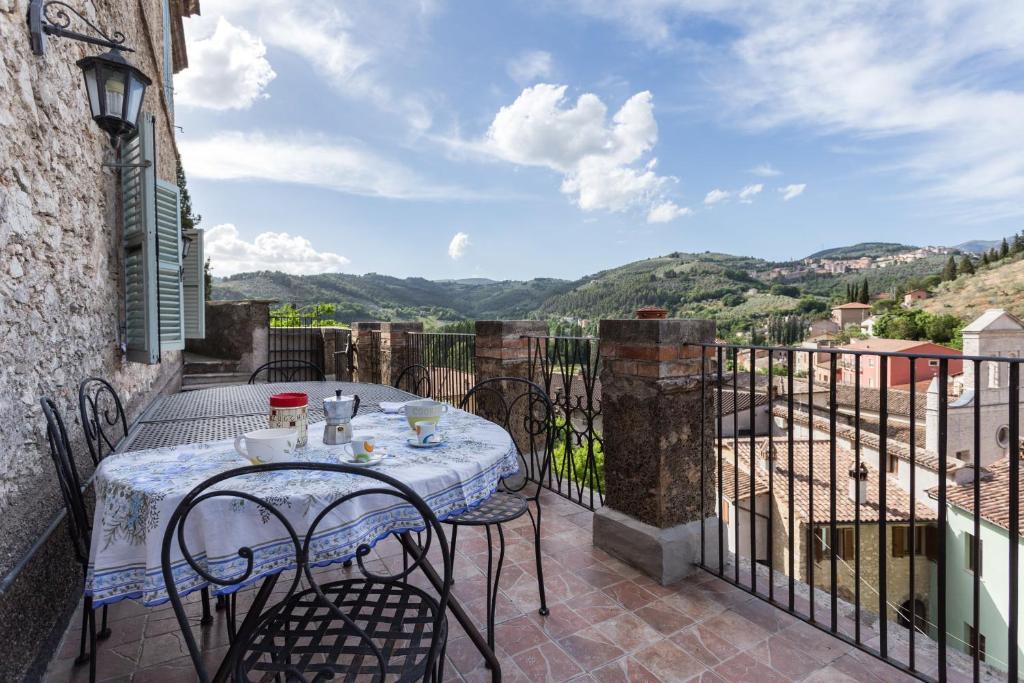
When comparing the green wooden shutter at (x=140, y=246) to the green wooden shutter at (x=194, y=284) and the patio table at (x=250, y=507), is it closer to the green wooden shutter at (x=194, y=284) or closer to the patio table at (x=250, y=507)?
the patio table at (x=250, y=507)

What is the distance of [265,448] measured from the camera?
4.22 ft

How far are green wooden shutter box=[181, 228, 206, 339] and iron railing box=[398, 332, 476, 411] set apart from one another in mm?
2052

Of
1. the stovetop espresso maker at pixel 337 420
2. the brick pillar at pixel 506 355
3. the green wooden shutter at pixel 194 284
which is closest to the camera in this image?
the stovetop espresso maker at pixel 337 420

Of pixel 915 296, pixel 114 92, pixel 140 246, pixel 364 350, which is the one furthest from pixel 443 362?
pixel 915 296

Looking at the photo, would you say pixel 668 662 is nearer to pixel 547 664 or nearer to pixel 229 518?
pixel 547 664

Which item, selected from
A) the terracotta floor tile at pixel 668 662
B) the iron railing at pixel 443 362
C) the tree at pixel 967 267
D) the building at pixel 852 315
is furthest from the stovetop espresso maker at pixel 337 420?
the tree at pixel 967 267

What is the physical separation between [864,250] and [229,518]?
92.1 metres

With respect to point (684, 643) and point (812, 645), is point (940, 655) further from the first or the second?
point (684, 643)

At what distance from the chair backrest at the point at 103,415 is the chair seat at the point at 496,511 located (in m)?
1.40

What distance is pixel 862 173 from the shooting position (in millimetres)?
86375

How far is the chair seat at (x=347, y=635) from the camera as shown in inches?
40.7

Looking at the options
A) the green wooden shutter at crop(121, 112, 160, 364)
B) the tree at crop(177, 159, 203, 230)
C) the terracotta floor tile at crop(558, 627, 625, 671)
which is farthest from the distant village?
the terracotta floor tile at crop(558, 627, 625, 671)

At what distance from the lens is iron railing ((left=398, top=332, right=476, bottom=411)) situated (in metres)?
4.21

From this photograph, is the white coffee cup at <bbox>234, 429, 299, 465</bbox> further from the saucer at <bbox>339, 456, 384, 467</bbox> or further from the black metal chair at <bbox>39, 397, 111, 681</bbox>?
the black metal chair at <bbox>39, 397, 111, 681</bbox>
